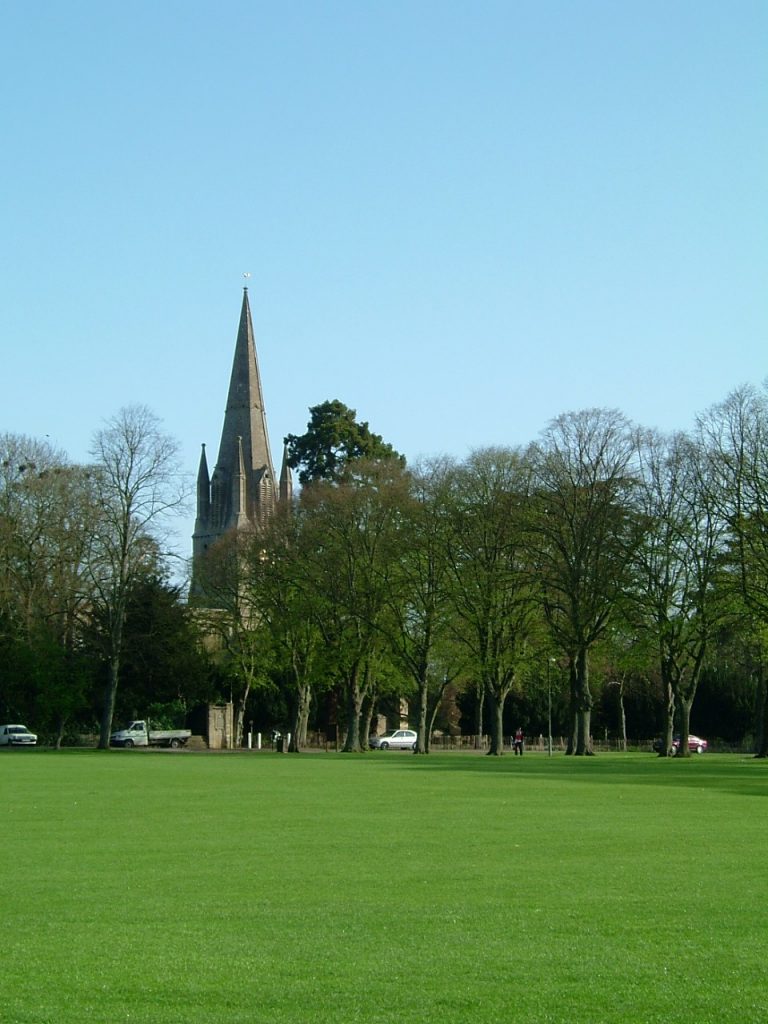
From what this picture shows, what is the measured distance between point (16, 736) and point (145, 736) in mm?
11772

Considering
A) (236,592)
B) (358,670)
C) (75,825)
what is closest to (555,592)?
(358,670)

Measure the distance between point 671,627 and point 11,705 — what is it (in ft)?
128

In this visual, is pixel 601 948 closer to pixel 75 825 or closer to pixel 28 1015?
pixel 28 1015

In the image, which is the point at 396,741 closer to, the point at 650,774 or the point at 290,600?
the point at 290,600

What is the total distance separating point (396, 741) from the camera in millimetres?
97625

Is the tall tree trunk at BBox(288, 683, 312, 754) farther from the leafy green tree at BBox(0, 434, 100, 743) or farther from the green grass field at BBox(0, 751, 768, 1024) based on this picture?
the green grass field at BBox(0, 751, 768, 1024)

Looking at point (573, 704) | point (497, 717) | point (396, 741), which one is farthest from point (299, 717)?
point (573, 704)

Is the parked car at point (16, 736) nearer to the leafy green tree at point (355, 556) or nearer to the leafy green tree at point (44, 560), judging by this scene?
the leafy green tree at point (44, 560)

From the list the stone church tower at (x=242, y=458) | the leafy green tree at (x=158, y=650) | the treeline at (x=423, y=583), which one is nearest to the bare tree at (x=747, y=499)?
the treeline at (x=423, y=583)

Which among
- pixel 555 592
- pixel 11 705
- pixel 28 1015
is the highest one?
pixel 555 592

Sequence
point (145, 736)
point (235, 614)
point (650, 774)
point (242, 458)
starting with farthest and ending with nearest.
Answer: point (242, 458) < point (145, 736) < point (235, 614) < point (650, 774)

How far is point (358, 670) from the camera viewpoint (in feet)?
248

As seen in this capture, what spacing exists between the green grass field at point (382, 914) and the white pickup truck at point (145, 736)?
62094 millimetres

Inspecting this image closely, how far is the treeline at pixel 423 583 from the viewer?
217 ft
